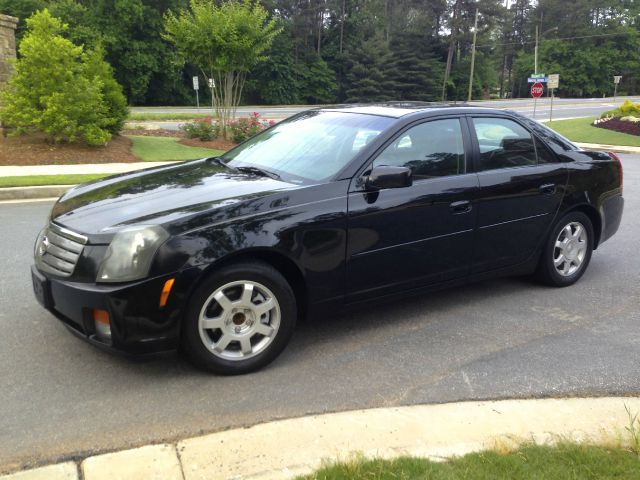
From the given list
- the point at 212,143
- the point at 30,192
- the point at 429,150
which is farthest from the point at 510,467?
the point at 212,143

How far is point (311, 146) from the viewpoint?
432 cm

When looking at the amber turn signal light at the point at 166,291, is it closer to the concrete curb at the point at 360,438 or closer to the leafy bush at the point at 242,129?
the concrete curb at the point at 360,438

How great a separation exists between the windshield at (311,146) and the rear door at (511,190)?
922 millimetres

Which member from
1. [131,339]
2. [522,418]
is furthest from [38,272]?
[522,418]

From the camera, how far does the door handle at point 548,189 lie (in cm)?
481

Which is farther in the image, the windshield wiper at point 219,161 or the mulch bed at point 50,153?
the mulch bed at point 50,153

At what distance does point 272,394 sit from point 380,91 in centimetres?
5808

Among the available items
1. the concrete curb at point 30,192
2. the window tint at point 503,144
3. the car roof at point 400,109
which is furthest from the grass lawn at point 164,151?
the window tint at point 503,144

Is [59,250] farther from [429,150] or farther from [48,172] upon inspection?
[48,172]

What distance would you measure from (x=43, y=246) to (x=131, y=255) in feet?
2.75

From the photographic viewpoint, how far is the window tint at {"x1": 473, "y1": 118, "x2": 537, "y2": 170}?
15.0 ft

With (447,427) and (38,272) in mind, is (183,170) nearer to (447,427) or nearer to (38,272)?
(38,272)

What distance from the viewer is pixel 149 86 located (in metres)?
48.8

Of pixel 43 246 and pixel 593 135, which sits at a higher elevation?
pixel 43 246
